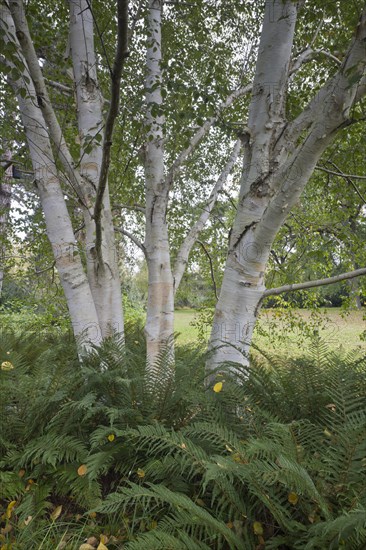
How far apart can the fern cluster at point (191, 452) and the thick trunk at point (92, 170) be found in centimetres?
57

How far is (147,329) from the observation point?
10.3 feet

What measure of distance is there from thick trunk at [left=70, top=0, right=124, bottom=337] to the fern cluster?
0.57 metres

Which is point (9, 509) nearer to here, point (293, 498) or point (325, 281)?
point (293, 498)

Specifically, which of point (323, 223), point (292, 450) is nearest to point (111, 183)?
point (323, 223)

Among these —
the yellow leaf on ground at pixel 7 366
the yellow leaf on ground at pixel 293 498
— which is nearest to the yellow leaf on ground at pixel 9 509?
the yellow leaf on ground at pixel 7 366

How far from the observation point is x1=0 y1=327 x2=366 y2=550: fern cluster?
131 centimetres

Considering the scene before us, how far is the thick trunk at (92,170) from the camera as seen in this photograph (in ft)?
9.20

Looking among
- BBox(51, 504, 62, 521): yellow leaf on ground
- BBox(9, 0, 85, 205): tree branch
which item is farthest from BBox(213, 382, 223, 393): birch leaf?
BBox(9, 0, 85, 205): tree branch

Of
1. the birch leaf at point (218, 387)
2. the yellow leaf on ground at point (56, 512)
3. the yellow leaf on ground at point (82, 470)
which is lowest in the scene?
the yellow leaf on ground at point (56, 512)

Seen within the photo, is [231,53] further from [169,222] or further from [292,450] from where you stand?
[292,450]

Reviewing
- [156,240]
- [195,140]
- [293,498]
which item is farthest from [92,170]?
[293,498]

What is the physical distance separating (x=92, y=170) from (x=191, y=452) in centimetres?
229

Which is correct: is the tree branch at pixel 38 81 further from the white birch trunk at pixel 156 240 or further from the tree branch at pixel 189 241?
the tree branch at pixel 189 241

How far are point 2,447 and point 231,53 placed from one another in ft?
16.8
